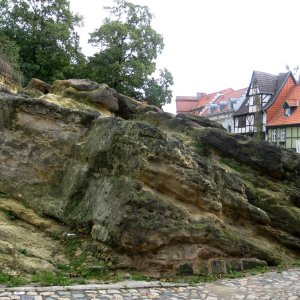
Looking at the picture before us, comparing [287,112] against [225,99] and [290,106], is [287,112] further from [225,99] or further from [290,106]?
[225,99]

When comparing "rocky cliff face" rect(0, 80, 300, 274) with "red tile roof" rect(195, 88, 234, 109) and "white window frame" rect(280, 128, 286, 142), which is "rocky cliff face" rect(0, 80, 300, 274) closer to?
"white window frame" rect(280, 128, 286, 142)

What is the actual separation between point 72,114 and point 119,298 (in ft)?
18.1

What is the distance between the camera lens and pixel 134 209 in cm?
863

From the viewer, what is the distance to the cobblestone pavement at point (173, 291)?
22.4 ft

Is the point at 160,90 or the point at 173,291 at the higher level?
the point at 160,90

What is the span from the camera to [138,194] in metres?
8.80

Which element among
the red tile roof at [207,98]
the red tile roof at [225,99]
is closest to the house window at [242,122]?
the red tile roof at [225,99]

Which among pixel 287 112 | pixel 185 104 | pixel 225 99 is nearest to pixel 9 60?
pixel 287 112

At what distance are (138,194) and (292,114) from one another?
125 feet

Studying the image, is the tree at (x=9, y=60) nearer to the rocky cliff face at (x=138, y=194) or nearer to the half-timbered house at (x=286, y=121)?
the rocky cliff face at (x=138, y=194)

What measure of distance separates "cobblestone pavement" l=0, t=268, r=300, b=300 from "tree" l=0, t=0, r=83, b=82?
24287 millimetres

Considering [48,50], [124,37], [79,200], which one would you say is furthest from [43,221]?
[124,37]

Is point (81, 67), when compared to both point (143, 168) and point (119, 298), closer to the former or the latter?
point (143, 168)

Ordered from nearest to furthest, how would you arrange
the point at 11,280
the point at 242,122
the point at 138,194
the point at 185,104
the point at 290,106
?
the point at 11,280, the point at 138,194, the point at 290,106, the point at 242,122, the point at 185,104
